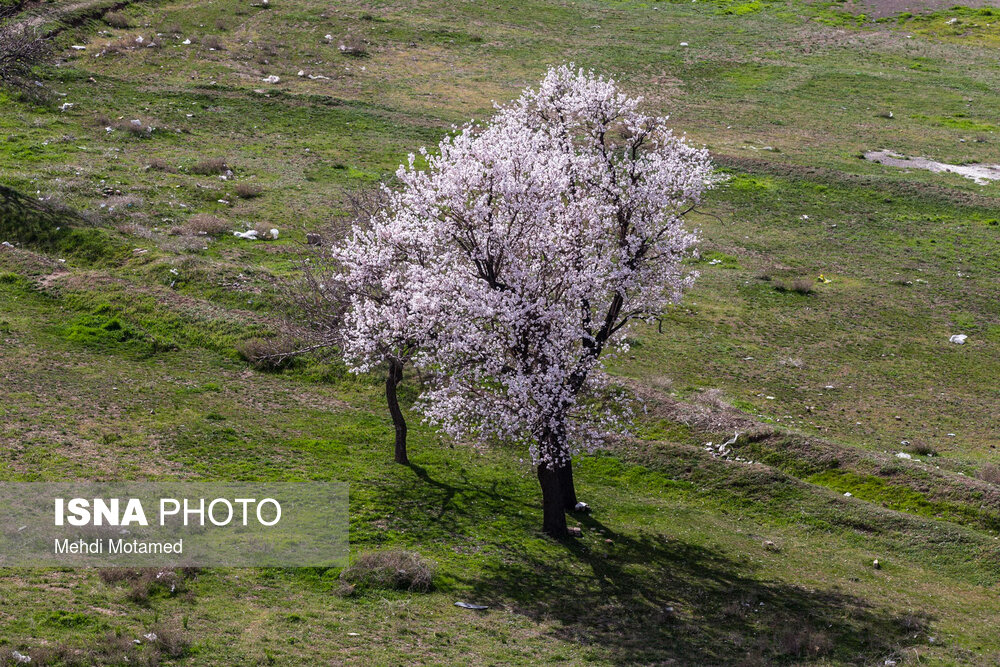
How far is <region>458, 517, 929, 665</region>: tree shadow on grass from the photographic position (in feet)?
78.8

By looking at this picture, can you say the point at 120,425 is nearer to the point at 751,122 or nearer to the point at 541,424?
the point at 541,424

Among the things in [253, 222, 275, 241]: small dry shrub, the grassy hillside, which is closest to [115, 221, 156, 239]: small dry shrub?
the grassy hillside

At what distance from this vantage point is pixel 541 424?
96.7 feet

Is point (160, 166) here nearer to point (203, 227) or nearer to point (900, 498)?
point (203, 227)

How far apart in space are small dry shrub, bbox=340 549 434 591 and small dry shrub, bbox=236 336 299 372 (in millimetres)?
16830

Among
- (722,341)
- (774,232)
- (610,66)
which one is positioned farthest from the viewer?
(610,66)

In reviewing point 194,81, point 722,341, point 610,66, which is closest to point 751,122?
point 610,66

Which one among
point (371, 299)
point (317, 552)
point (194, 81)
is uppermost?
point (194, 81)

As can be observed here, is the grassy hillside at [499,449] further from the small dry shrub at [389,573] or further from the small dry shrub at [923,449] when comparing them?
the small dry shrub at [389,573]

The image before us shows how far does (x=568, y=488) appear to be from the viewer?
33219 mm

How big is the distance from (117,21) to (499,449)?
217 ft

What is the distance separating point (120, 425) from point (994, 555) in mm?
29136

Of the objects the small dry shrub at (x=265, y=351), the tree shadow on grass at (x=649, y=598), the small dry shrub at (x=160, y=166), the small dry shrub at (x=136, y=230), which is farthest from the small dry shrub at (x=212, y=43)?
the tree shadow on grass at (x=649, y=598)

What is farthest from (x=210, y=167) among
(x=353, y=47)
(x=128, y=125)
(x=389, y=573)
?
(x=389, y=573)
